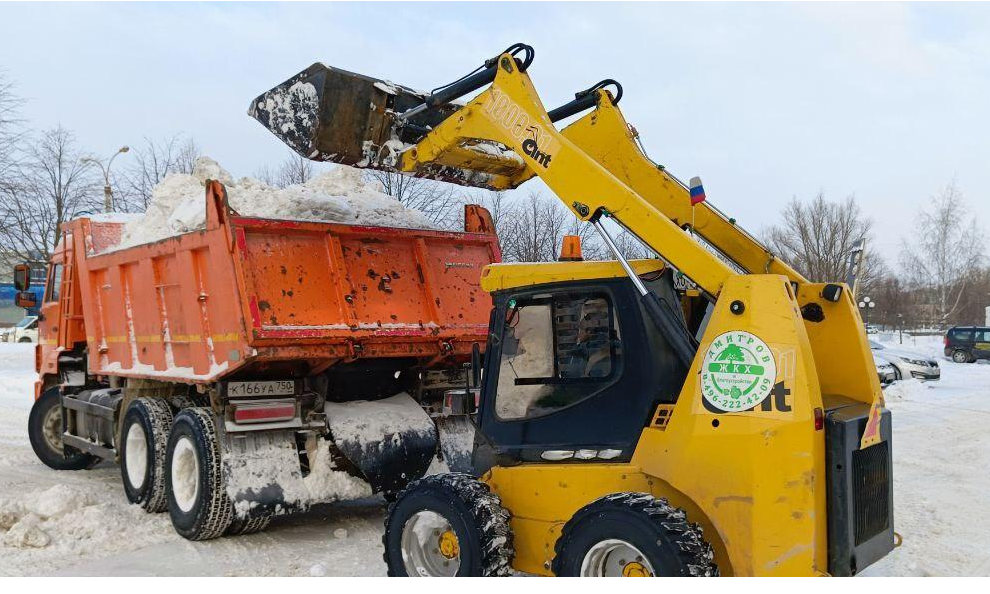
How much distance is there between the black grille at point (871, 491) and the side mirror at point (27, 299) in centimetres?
926

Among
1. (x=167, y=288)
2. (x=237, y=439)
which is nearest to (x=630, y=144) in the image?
(x=237, y=439)

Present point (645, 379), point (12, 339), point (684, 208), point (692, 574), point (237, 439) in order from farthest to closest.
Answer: point (12, 339), point (237, 439), point (684, 208), point (645, 379), point (692, 574)

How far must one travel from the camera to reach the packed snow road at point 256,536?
5.45 meters

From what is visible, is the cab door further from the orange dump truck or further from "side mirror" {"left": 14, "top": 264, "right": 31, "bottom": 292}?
"side mirror" {"left": 14, "top": 264, "right": 31, "bottom": 292}

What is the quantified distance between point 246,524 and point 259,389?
0.98m

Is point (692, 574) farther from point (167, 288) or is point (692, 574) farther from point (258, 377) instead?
point (167, 288)

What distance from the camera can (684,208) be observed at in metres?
5.31

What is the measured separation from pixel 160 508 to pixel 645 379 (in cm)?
483

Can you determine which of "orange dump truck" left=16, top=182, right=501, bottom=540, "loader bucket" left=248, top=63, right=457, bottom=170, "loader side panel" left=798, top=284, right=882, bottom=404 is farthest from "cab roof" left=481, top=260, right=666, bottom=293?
"loader bucket" left=248, top=63, right=457, bottom=170

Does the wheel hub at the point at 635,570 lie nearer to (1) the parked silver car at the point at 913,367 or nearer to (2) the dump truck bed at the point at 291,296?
(2) the dump truck bed at the point at 291,296

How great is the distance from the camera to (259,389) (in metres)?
6.27

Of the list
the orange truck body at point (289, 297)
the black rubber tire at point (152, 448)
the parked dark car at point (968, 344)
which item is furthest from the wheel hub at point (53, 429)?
the parked dark car at point (968, 344)

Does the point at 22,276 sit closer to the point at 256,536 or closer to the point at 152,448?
the point at 152,448

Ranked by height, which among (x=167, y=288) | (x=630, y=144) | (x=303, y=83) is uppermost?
(x=303, y=83)
